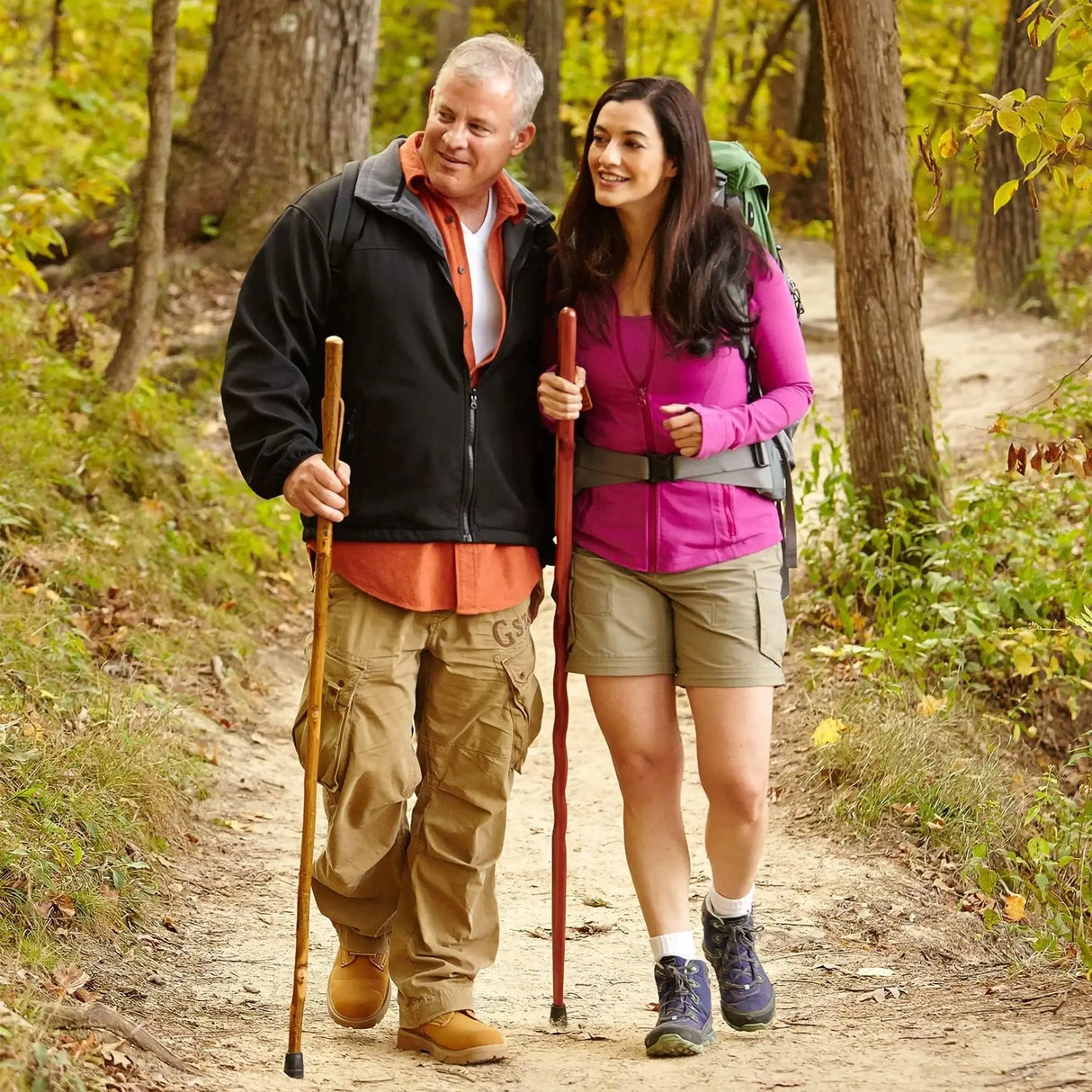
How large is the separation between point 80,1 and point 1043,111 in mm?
12627

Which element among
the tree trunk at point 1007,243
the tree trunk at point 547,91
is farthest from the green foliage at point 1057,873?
the tree trunk at point 547,91

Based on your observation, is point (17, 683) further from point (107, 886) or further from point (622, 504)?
point (622, 504)

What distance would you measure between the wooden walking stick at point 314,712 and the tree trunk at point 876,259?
152 inches

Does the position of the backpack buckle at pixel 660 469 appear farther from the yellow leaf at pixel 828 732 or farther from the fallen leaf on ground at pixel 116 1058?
the yellow leaf at pixel 828 732

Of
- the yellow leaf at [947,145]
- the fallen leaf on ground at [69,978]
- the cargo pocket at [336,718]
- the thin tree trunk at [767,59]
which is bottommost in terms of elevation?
the fallen leaf on ground at [69,978]

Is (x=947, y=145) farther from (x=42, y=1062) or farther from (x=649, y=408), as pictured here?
(x=42, y=1062)

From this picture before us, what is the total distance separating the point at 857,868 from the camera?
190 inches

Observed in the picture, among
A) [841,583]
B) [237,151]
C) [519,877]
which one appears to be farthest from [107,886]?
[237,151]

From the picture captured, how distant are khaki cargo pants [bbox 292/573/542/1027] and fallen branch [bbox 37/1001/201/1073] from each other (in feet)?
1.86

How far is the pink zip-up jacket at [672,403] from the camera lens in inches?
129

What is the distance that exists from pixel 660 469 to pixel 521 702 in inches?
27.2

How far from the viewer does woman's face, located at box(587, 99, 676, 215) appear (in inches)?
126

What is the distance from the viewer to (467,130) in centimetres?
321

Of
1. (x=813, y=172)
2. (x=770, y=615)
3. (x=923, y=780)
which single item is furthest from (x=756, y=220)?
(x=813, y=172)
